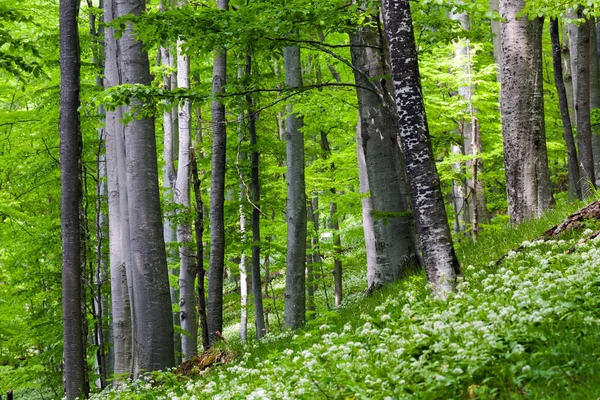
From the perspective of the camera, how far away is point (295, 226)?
40.5 feet

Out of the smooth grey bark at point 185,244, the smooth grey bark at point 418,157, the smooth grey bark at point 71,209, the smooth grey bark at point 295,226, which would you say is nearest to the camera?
the smooth grey bark at point 418,157

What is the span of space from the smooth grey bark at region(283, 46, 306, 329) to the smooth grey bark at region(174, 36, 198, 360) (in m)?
2.24

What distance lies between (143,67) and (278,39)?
85.7 inches

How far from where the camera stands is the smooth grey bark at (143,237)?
846 centimetres

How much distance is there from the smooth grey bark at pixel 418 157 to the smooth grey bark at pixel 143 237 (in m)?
4.25

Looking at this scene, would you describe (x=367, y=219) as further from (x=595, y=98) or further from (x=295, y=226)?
(x=595, y=98)

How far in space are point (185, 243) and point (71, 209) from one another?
16.7 feet

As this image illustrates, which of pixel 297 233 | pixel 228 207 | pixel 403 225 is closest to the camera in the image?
pixel 403 225

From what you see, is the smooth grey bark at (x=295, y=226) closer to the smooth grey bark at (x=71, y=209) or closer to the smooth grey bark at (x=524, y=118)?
the smooth grey bark at (x=524, y=118)

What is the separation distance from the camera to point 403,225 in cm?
950

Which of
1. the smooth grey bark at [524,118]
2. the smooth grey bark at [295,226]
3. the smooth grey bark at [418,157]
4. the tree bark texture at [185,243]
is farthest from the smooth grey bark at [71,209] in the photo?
the smooth grey bark at [524,118]

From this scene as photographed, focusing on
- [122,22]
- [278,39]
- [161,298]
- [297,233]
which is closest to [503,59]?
[278,39]

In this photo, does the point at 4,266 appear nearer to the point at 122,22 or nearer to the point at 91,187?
the point at 91,187

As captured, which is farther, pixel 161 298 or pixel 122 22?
pixel 161 298
